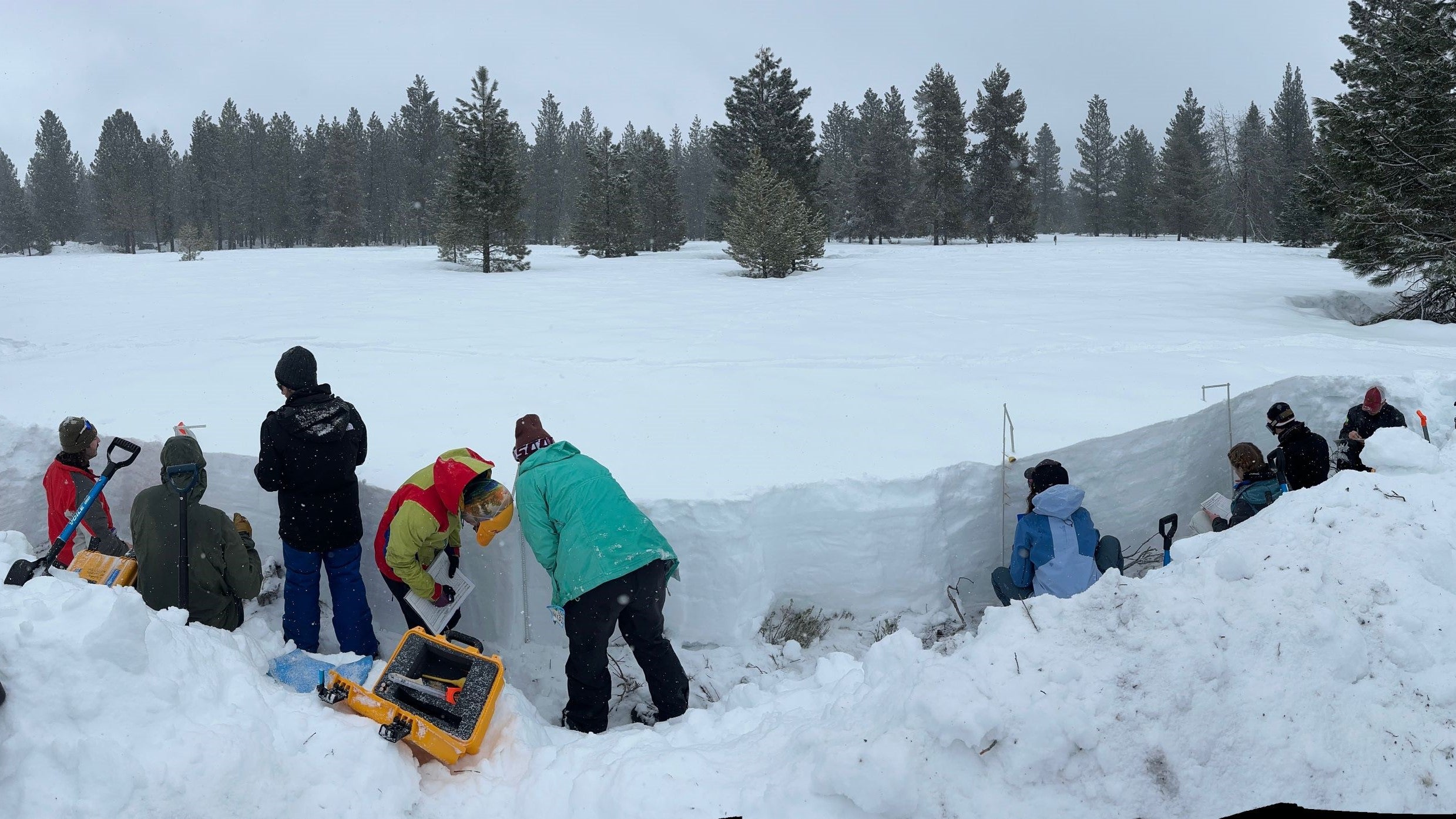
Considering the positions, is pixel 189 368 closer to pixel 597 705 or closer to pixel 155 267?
pixel 597 705

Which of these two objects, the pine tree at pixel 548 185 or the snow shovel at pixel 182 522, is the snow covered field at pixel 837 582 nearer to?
the snow shovel at pixel 182 522

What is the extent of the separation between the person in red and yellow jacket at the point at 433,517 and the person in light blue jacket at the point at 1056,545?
311 centimetres

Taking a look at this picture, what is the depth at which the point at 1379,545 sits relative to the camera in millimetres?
3166

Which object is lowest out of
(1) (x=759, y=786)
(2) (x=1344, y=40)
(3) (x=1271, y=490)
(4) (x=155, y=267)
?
(1) (x=759, y=786)

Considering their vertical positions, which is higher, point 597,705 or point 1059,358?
point 1059,358

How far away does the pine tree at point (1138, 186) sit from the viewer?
1897 inches

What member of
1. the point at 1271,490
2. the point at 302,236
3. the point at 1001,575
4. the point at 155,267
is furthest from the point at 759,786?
the point at 302,236

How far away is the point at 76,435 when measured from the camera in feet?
15.8

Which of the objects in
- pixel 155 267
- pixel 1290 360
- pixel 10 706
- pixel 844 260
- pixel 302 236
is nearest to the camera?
pixel 10 706

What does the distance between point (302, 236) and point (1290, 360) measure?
Answer: 5929cm

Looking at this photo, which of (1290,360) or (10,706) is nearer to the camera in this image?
(10,706)

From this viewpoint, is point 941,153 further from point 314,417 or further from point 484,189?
point 314,417

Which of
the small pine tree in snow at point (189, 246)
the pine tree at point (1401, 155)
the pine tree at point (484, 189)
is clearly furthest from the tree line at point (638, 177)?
the pine tree at point (1401, 155)

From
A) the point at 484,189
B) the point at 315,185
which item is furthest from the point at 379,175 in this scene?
the point at 484,189
